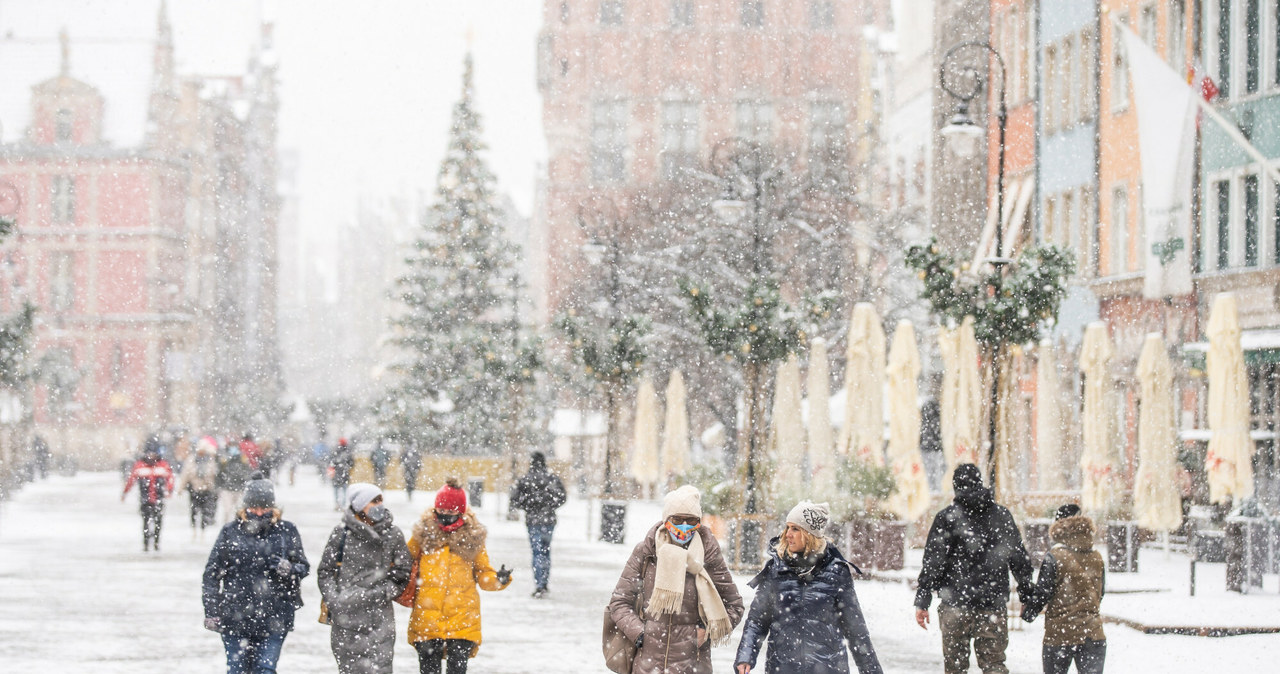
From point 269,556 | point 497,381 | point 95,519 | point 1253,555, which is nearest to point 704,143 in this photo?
point 497,381

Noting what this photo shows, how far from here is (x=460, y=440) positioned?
2255 inches

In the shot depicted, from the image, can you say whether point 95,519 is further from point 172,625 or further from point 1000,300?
point 1000,300

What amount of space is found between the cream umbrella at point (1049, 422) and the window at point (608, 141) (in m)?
49.1

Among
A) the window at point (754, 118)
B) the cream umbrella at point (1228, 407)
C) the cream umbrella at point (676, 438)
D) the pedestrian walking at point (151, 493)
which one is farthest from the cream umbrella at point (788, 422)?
the window at point (754, 118)

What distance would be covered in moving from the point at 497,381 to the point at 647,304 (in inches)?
212

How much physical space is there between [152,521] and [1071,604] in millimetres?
18736

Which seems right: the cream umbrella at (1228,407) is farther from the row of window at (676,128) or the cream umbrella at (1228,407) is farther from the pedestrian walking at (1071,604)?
the row of window at (676,128)

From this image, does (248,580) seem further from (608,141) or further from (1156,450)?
(608,141)

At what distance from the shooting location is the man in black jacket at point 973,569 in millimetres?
10047

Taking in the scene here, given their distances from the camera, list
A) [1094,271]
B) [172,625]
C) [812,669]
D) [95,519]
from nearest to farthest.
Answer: [812,669]
[172,625]
[1094,271]
[95,519]

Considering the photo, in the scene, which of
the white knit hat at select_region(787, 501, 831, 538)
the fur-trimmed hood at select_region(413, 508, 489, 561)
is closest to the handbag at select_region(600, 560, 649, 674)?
the white knit hat at select_region(787, 501, 831, 538)

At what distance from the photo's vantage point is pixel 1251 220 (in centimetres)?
2791

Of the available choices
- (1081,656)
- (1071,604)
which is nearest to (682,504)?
(1071,604)

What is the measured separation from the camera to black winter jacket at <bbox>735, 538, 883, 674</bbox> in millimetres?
8273
